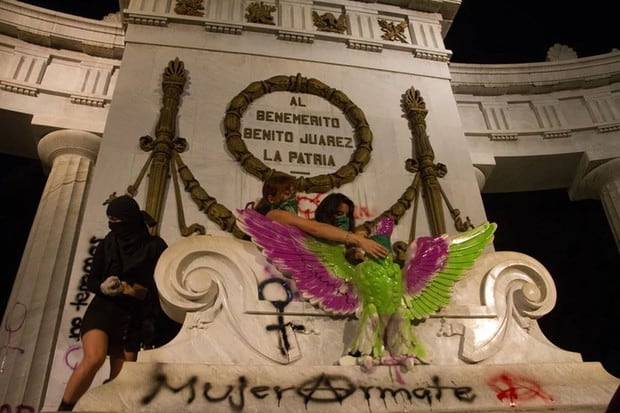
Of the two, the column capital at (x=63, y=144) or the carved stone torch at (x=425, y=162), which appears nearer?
the carved stone torch at (x=425, y=162)

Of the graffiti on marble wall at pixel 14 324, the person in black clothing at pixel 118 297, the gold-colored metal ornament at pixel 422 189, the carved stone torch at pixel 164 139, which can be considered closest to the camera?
the person in black clothing at pixel 118 297

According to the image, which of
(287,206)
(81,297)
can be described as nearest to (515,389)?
(287,206)

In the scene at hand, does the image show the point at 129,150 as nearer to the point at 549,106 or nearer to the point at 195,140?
the point at 195,140

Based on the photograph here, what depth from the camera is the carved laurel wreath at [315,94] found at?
8.55 m

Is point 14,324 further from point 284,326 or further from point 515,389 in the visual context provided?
point 515,389

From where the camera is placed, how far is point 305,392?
15.3ft

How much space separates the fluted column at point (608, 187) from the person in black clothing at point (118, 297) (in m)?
12.7

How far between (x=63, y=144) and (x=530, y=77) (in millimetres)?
13868

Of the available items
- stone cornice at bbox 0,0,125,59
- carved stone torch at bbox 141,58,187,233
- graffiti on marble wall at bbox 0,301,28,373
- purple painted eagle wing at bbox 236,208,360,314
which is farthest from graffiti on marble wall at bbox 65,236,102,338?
stone cornice at bbox 0,0,125,59

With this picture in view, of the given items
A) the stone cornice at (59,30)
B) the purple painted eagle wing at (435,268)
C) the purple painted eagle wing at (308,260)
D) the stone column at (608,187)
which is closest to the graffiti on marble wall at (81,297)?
the purple painted eagle wing at (308,260)

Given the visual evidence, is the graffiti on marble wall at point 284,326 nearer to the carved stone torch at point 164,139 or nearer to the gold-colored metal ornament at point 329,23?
the carved stone torch at point 164,139

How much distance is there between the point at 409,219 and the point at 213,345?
4575mm

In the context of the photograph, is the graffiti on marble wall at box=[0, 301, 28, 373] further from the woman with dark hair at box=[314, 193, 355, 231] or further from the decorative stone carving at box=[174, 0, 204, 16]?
the decorative stone carving at box=[174, 0, 204, 16]

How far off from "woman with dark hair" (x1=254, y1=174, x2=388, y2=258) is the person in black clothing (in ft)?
4.76
